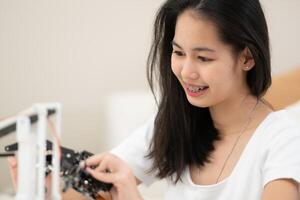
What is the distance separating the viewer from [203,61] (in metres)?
0.97

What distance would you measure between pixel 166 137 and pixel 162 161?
Result: 0.23ft

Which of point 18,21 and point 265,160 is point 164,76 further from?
point 18,21

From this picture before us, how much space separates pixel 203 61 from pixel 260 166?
11.5 inches

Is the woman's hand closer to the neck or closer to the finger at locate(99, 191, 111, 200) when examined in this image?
the finger at locate(99, 191, 111, 200)

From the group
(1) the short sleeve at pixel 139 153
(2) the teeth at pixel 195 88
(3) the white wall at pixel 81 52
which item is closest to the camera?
(2) the teeth at pixel 195 88

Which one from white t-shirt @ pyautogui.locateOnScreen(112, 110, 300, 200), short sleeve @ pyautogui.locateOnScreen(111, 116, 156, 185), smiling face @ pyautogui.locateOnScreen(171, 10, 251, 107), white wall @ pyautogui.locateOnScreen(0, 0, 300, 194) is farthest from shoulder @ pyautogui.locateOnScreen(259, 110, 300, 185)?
white wall @ pyautogui.locateOnScreen(0, 0, 300, 194)

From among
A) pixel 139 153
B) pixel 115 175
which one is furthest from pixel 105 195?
pixel 139 153

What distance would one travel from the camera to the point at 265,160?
39.4 inches

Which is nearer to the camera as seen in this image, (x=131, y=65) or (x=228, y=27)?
(x=228, y=27)

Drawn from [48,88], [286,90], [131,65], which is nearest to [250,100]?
[286,90]

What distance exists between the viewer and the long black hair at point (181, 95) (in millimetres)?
958

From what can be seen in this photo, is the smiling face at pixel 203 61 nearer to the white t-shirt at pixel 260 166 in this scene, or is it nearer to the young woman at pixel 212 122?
the young woman at pixel 212 122

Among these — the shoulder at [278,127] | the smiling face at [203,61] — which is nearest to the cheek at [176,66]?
the smiling face at [203,61]

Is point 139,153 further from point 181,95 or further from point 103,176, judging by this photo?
point 103,176
